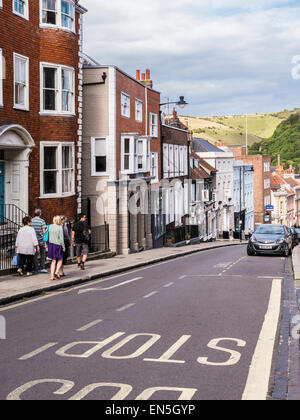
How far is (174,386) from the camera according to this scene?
261 inches

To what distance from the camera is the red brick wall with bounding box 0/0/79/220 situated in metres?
20.3

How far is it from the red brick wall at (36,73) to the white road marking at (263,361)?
13031mm

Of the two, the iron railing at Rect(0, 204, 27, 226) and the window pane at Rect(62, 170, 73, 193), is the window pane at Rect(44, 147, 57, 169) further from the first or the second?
the iron railing at Rect(0, 204, 27, 226)

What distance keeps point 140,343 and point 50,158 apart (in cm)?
1606

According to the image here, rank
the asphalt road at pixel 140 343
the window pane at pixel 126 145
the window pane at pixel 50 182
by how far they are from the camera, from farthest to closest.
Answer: the window pane at pixel 126 145 → the window pane at pixel 50 182 → the asphalt road at pixel 140 343

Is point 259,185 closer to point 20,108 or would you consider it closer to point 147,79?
point 147,79

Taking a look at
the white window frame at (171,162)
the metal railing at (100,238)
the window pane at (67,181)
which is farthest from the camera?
the white window frame at (171,162)

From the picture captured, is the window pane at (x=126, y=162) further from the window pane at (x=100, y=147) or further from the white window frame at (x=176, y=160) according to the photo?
the white window frame at (x=176, y=160)

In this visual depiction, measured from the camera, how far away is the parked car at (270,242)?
84.9 ft

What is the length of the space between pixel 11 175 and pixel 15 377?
1527cm

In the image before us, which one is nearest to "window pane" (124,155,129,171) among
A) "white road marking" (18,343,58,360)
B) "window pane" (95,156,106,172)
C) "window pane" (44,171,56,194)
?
"window pane" (95,156,106,172)

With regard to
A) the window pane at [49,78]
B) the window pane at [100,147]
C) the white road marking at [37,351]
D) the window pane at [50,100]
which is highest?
the window pane at [49,78]

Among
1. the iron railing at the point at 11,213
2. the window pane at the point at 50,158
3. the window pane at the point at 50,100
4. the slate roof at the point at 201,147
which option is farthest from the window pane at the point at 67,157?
the slate roof at the point at 201,147

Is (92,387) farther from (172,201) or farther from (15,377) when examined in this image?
(172,201)
